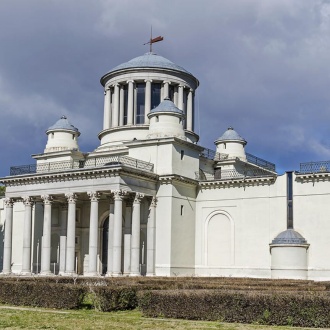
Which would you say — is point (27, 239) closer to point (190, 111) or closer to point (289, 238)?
point (190, 111)

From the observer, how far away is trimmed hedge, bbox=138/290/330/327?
19.2m

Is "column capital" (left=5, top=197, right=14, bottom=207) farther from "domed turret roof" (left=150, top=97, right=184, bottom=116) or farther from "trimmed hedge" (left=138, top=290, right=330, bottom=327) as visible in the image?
"trimmed hedge" (left=138, top=290, right=330, bottom=327)

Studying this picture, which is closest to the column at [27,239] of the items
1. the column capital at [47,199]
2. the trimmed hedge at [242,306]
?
the column capital at [47,199]

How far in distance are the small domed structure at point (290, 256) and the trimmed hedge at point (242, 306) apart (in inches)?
963

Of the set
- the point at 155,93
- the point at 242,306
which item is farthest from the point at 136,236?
the point at 242,306

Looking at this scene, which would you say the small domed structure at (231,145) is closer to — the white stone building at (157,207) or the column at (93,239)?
the white stone building at (157,207)

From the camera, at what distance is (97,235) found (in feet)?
152

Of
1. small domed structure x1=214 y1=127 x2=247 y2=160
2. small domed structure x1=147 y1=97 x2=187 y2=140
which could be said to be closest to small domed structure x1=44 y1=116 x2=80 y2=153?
small domed structure x1=147 y1=97 x2=187 y2=140

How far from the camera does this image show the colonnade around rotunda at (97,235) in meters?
44.8

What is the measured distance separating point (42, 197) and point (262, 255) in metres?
18.8

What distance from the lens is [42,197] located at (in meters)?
49.0

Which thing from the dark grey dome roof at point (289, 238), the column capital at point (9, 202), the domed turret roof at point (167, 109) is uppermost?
the domed turret roof at point (167, 109)

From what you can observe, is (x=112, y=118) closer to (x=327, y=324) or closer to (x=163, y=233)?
(x=163, y=233)

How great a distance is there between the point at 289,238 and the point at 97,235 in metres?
15.0
